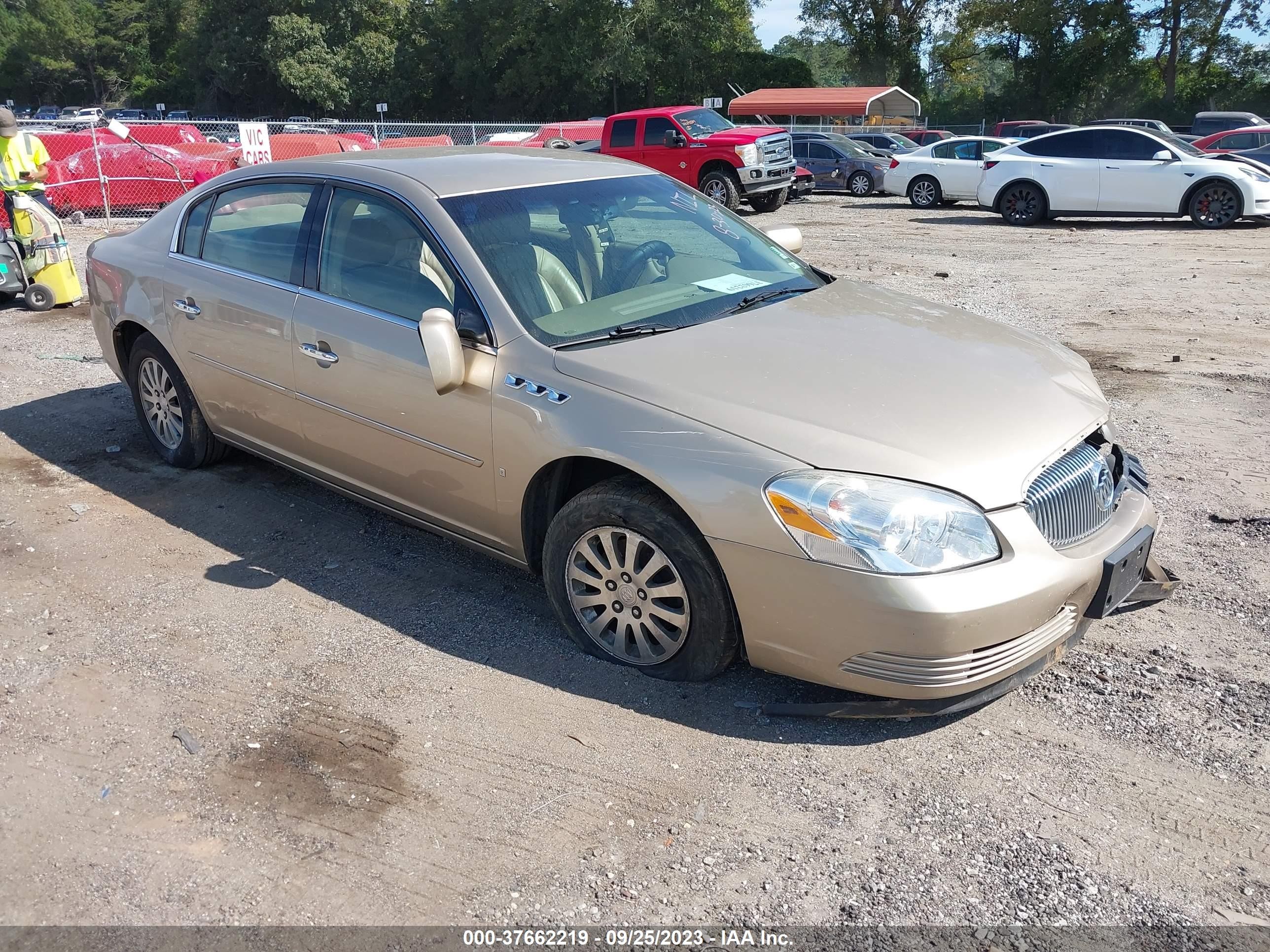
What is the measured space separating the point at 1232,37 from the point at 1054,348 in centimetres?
5451

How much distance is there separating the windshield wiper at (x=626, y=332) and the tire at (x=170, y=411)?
8.62 ft

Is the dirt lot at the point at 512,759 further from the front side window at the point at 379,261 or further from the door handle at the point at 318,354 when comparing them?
the front side window at the point at 379,261

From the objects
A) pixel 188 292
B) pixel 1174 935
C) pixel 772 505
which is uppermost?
pixel 188 292

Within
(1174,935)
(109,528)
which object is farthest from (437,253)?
(1174,935)

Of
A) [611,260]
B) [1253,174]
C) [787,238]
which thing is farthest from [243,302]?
[1253,174]

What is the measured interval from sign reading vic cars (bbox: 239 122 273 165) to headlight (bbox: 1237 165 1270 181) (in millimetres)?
14743

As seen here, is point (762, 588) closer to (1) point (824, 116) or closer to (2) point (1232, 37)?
(1) point (824, 116)

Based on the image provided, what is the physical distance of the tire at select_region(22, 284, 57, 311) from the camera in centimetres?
1035

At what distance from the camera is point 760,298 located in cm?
441

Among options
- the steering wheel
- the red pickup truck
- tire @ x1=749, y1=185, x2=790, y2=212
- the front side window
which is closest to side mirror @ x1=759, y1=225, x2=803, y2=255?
the steering wheel

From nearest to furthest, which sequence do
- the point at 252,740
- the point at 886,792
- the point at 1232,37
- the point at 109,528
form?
the point at 886,792 < the point at 252,740 < the point at 109,528 < the point at 1232,37

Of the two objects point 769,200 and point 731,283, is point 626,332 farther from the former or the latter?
point 769,200

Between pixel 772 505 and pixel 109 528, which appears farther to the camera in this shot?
pixel 109 528

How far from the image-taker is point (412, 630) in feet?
13.8
